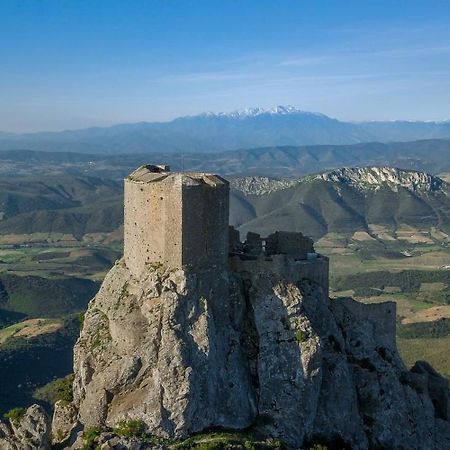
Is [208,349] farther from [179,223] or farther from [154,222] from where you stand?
[154,222]

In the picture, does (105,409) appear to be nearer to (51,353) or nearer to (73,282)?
(51,353)

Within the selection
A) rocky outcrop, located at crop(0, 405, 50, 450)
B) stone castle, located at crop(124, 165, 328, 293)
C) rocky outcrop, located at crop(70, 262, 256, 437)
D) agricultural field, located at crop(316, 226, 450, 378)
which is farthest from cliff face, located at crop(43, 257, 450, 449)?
agricultural field, located at crop(316, 226, 450, 378)

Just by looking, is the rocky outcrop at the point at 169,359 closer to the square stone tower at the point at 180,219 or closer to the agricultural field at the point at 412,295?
the square stone tower at the point at 180,219

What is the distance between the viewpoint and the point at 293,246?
147 feet

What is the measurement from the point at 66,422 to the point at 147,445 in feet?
27.9

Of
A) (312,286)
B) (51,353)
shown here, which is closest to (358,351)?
(312,286)

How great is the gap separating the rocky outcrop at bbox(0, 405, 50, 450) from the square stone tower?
9.90m

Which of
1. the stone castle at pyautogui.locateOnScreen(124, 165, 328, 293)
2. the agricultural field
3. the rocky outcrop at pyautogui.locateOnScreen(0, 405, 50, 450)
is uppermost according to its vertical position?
the stone castle at pyautogui.locateOnScreen(124, 165, 328, 293)

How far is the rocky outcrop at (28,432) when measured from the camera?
3400 centimetres

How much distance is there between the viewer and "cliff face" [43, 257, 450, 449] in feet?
110

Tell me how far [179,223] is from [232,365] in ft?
27.8

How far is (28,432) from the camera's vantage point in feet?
114

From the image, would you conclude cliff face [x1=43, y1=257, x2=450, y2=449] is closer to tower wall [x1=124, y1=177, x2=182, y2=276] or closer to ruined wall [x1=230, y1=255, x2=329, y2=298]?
ruined wall [x1=230, y1=255, x2=329, y2=298]

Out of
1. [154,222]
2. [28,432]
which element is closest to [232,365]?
[154,222]
